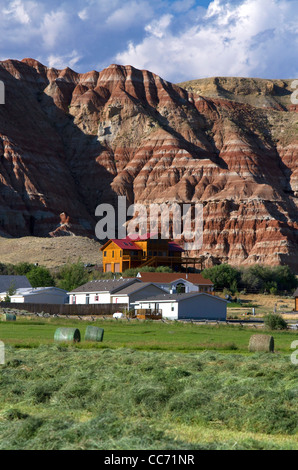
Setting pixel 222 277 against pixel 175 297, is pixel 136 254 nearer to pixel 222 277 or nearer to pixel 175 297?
pixel 222 277

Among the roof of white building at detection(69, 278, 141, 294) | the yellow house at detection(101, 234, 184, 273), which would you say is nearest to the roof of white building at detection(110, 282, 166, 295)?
the roof of white building at detection(69, 278, 141, 294)

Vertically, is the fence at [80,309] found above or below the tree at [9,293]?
below

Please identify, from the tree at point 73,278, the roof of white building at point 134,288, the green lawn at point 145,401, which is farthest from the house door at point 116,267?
the green lawn at point 145,401

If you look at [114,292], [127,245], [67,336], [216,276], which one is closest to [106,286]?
[114,292]

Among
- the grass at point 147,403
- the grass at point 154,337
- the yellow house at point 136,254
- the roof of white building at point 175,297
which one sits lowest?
the grass at point 147,403

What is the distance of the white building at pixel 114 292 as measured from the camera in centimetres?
8006

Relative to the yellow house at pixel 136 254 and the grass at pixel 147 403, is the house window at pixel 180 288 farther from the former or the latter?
the grass at pixel 147 403

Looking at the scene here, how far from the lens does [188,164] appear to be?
190 m

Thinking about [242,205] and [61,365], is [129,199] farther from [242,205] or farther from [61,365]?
[61,365]

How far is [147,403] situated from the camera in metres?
19.0

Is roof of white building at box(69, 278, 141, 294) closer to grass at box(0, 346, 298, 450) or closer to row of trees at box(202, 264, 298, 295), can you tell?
row of trees at box(202, 264, 298, 295)

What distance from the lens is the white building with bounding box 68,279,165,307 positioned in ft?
263

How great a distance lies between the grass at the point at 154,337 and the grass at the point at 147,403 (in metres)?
8.77
